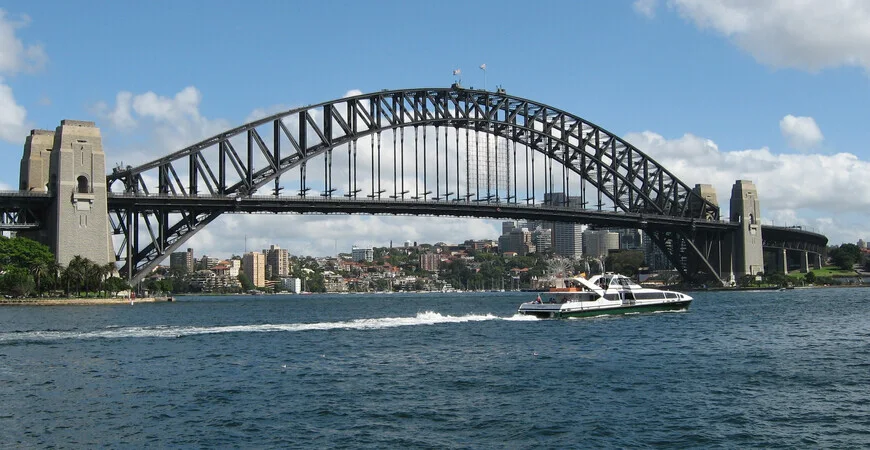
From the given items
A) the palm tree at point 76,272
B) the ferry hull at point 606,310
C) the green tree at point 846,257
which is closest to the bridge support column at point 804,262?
the green tree at point 846,257

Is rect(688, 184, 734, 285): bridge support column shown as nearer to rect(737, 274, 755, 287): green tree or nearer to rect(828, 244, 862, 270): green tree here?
rect(737, 274, 755, 287): green tree

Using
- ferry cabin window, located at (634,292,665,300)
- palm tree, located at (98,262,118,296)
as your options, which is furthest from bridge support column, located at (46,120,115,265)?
ferry cabin window, located at (634,292,665,300)

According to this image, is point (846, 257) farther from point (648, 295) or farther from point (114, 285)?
point (114, 285)

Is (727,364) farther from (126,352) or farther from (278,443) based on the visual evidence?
(126,352)

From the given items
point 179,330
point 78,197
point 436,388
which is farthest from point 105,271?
point 436,388

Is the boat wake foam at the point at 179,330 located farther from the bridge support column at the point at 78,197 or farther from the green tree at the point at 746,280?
the green tree at the point at 746,280
